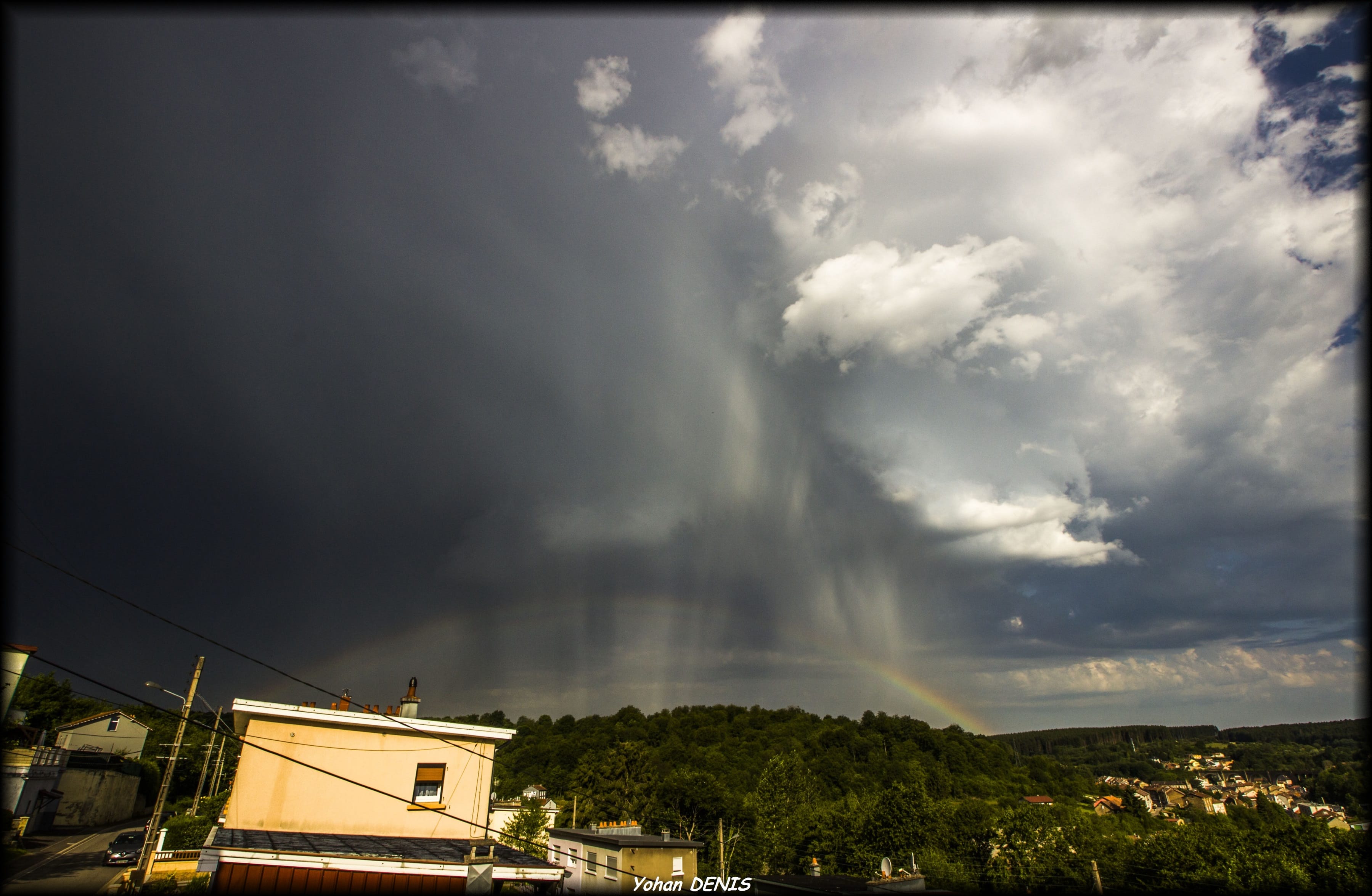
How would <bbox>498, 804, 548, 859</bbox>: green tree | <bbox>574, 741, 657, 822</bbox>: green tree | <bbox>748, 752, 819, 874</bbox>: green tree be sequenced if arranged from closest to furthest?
<bbox>498, 804, 548, 859</bbox>: green tree, <bbox>748, 752, 819, 874</bbox>: green tree, <bbox>574, 741, 657, 822</bbox>: green tree

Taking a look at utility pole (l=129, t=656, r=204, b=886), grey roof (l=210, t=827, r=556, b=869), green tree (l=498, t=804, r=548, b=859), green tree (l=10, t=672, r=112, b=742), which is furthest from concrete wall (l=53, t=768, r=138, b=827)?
grey roof (l=210, t=827, r=556, b=869)

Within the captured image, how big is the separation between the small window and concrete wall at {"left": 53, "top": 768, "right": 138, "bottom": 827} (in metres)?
54.2

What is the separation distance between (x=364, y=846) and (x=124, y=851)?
30407 millimetres

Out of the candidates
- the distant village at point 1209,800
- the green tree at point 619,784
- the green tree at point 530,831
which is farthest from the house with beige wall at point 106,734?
the distant village at point 1209,800

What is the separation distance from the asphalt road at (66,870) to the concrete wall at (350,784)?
13.0 metres

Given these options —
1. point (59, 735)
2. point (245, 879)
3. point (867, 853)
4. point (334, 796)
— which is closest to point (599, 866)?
point (334, 796)

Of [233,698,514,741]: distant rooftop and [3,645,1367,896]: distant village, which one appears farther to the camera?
[233,698,514,741]: distant rooftop

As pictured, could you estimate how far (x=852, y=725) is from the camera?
160 m

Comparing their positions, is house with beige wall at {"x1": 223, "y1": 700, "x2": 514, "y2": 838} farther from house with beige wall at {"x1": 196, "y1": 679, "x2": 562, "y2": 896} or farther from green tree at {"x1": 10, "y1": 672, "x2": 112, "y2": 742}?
green tree at {"x1": 10, "y1": 672, "x2": 112, "y2": 742}

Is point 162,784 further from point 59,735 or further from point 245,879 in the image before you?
point 59,735

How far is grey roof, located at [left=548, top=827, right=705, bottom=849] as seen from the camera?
30.6 m

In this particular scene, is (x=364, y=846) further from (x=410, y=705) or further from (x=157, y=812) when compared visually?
(x=157, y=812)

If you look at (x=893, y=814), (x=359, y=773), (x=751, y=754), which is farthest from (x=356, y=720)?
(x=751, y=754)

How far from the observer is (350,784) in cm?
2348
